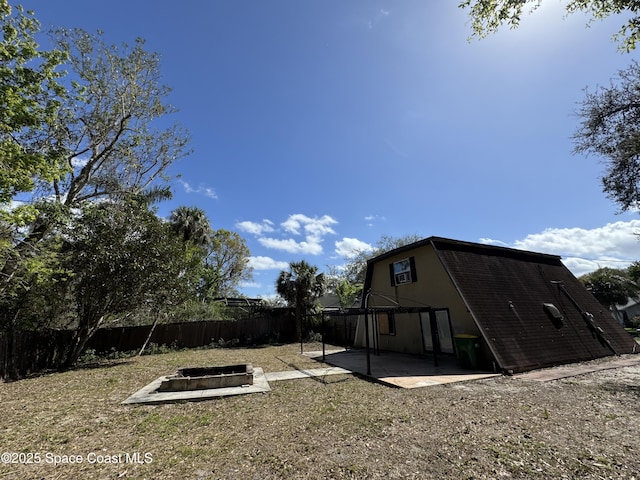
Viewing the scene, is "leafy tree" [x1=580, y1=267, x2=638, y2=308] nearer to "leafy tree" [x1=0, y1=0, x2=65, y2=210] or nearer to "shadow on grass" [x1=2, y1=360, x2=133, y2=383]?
"shadow on grass" [x1=2, y1=360, x2=133, y2=383]

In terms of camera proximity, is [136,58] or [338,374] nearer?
[338,374]

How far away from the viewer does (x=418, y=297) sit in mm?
12219

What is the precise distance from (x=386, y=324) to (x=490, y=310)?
530cm

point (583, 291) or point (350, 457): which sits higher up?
point (583, 291)

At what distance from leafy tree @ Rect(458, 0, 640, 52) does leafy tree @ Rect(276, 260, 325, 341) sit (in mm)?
15972

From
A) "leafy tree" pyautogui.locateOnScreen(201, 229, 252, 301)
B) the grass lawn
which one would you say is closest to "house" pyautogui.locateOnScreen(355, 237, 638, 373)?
the grass lawn

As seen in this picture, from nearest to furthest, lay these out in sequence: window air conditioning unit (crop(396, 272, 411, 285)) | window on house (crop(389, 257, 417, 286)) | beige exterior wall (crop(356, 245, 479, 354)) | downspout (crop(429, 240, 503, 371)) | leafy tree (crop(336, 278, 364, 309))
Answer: downspout (crop(429, 240, 503, 371)), beige exterior wall (crop(356, 245, 479, 354)), window on house (crop(389, 257, 417, 286)), window air conditioning unit (crop(396, 272, 411, 285)), leafy tree (crop(336, 278, 364, 309))

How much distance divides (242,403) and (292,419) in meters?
1.59

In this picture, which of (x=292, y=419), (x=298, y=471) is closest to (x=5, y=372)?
(x=292, y=419)

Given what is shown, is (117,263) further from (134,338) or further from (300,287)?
(300,287)

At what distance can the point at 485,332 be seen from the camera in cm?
909

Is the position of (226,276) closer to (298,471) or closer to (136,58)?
(136,58)

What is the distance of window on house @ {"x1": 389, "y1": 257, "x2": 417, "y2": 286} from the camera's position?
12656 mm

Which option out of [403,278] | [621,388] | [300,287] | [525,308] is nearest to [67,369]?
[300,287]
